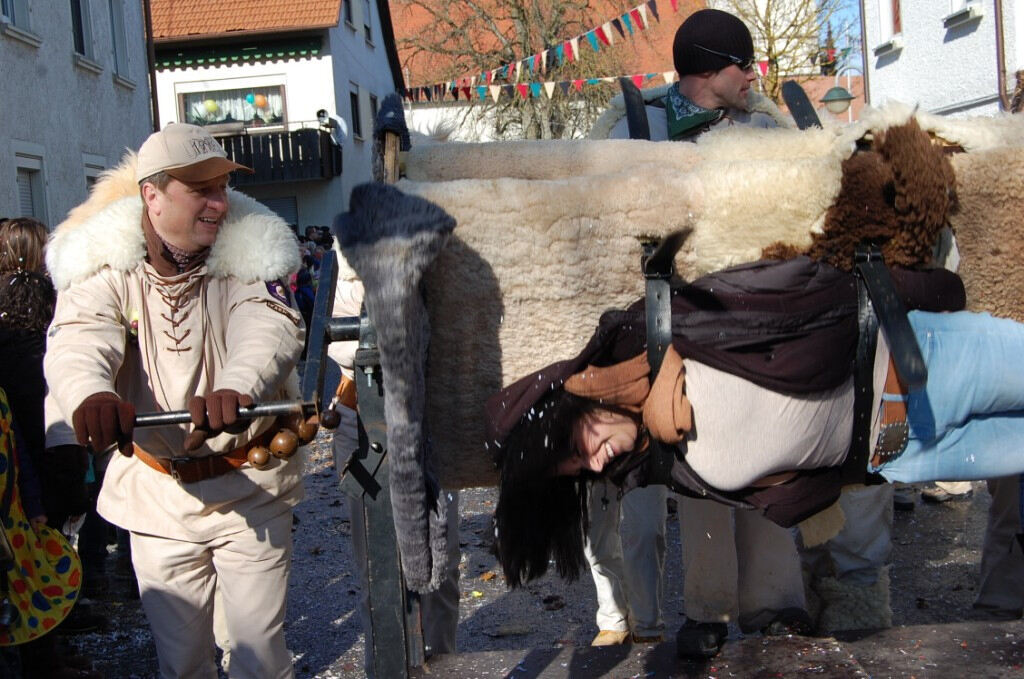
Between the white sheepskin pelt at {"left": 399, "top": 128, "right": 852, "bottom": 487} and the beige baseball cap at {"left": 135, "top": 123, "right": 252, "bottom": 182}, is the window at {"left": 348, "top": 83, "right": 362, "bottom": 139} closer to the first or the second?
the beige baseball cap at {"left": 135, "top": 123, "right": 252, "bottom": 182}

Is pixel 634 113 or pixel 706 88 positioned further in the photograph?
pixel 706 88

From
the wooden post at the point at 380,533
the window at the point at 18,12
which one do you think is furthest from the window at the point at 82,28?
the wooden post at the point at 380,533

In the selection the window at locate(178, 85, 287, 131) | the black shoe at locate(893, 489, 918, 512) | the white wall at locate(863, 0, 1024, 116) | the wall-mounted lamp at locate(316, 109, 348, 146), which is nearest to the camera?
the black shoe at locate(893, 489, 918, 512)

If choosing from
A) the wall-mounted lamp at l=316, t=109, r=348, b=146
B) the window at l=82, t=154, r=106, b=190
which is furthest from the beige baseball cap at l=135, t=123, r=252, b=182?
the wall-mounted lamp at l=316, t=109, r=348, b=146

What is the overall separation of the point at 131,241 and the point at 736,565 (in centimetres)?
195

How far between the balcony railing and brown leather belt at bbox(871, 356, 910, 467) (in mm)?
24583

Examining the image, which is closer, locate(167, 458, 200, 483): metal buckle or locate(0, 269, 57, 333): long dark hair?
locate(167, 458, 200, 483): metal buckle

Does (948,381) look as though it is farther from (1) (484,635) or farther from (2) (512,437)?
(1) (484,635)

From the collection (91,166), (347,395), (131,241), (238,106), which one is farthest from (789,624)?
(238,106)

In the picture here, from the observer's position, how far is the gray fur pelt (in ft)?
6.24

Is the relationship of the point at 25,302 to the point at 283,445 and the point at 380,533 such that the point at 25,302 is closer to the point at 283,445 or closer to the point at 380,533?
the point at 283,445

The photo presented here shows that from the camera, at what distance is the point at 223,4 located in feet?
88.2

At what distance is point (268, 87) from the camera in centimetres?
2656

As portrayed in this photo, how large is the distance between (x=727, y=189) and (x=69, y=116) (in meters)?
13.2
